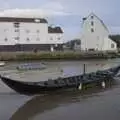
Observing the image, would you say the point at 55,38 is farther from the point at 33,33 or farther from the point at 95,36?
the point at 95,36

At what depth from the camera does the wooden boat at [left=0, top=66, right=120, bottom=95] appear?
88.4 ft

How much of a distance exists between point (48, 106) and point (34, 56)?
51.3 meters

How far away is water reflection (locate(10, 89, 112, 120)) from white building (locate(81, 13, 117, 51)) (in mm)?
56176

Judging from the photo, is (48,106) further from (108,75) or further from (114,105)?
(108,75)

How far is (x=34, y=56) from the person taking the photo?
251 feet

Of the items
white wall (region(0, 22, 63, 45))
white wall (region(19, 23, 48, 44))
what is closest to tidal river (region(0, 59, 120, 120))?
white wall (region(0, 22, 63, 45))

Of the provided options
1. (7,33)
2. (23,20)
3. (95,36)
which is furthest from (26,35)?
(95,36)

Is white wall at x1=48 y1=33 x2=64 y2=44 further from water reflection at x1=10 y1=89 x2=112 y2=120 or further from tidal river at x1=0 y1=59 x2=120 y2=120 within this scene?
water reflection at x1=10 y1=89 x2=112 y2=120

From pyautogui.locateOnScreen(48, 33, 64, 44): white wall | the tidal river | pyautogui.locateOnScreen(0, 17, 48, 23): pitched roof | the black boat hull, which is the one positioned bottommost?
the tidal river

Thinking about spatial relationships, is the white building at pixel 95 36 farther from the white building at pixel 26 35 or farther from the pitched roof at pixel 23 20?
the pitched roof at pixel 23 20

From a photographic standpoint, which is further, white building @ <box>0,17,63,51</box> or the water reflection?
white building @ <box>0,17,63,51</box>

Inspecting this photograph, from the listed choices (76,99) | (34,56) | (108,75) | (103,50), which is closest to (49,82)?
(76,99)

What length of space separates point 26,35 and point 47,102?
6460cm

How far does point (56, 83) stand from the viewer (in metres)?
28.4
